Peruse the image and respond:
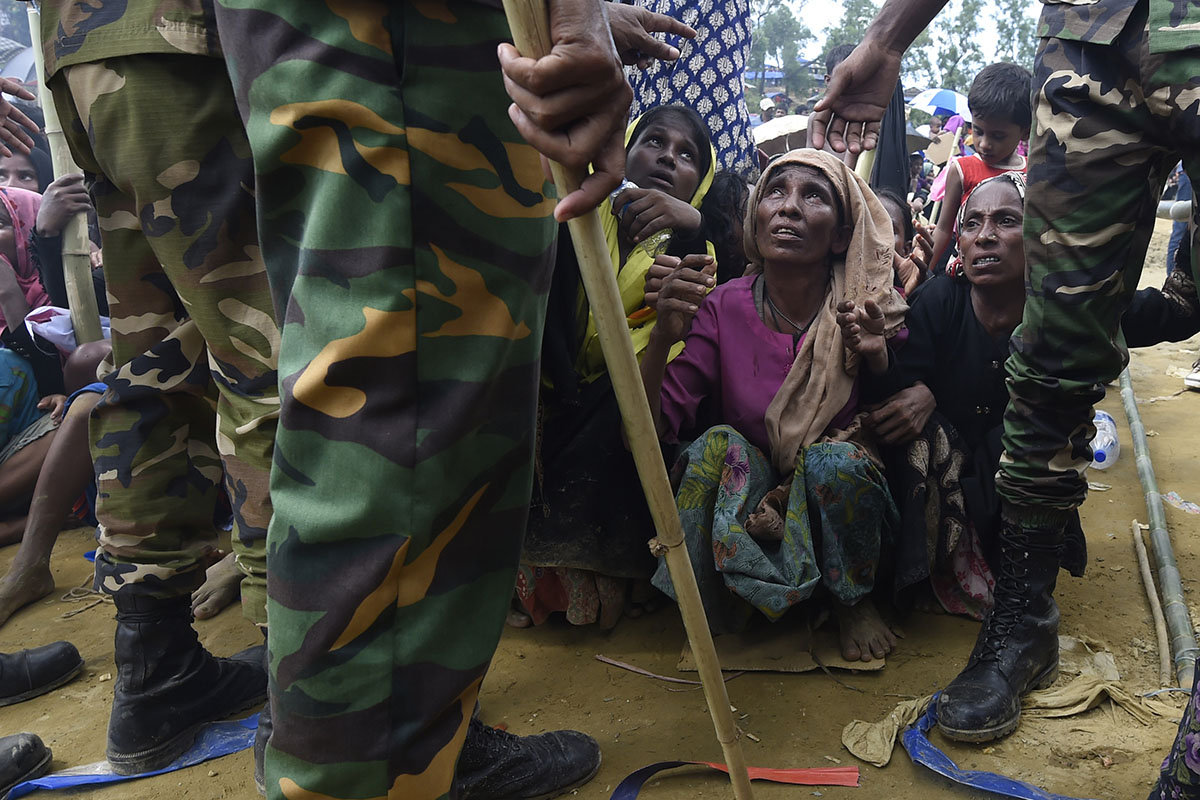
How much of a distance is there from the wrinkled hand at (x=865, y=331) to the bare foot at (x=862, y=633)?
71cm

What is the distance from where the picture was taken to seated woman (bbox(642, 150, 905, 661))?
2.39 m

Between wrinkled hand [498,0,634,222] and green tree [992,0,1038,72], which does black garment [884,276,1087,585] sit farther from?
green tree [992,0,1038,72]

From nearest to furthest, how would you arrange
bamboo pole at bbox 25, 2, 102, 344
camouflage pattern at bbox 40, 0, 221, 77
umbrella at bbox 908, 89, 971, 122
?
camouflage pattern at bbox 40, 0, 221, 77 → bamboo pole at bbox 25, 2, 102, 344 → umbrella at bbox 908, 89, 971, 122

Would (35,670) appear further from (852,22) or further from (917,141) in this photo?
(852,22)

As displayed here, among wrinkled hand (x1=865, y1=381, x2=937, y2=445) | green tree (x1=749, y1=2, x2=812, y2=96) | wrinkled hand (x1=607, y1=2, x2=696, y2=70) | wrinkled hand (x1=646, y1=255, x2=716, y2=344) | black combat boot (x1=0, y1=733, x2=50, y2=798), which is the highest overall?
green tree (x1=749, y1=2, x2=812, y2=96)

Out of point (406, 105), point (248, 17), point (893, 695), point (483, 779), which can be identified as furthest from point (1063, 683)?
point (248, 17)

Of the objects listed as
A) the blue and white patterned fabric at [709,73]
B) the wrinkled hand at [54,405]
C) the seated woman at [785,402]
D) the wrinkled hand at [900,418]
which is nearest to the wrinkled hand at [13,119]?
the wrinkled hand at [54,405]

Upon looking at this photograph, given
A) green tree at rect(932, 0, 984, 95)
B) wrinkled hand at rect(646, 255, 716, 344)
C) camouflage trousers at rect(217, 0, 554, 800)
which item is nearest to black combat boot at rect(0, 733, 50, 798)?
camouflage trousers at rect(217, 0, 554, 800)

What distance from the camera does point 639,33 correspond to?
1.60 metres

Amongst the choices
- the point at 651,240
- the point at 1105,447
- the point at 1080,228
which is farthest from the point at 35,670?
the point at 1105,447

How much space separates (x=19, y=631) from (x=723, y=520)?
7.49ft

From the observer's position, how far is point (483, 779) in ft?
5.76

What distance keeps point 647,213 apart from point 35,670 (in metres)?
2.17

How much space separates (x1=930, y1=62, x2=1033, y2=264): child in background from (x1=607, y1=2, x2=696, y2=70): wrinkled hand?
3307mm
